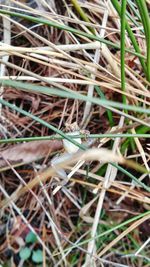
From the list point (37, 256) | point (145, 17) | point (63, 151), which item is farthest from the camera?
point (37, 256)

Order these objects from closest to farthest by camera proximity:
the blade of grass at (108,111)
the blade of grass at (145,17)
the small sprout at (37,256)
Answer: the blade of grass at (145,17) → the blade of grass at (108,111) → the small sprout at (37,256)

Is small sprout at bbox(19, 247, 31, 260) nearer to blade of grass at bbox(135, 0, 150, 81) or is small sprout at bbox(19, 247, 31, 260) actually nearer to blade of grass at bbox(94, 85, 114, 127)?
blade of grass at bbox(94, 85, 114, 127)

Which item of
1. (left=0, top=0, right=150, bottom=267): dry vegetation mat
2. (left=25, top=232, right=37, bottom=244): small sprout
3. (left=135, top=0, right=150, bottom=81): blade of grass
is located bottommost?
(left=25, top=232, right=37, bottom=244): small sprout

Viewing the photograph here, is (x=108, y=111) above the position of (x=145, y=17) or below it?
below

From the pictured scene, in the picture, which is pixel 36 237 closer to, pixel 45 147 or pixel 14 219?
pixel 14 219

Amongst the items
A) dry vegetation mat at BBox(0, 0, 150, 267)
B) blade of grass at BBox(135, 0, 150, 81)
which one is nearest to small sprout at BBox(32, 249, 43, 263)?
dry vegetation mat at BBox(0, 0, 150, 267)

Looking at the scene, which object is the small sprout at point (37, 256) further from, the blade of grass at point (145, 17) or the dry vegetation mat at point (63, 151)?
the blade of grass at point (145, 17)

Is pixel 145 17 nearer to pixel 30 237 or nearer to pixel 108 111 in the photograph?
pixel 108 111

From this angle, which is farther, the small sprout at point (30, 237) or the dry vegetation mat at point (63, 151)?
the small sprout at point (30, 237)

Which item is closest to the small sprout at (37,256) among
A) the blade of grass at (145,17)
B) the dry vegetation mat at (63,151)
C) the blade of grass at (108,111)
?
the dry vegetation mat at (63,151)

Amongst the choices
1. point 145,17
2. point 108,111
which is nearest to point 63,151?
point 108,111

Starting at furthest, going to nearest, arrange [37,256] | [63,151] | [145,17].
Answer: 1. [37,256]
2. [63,151]
3. [145,17]

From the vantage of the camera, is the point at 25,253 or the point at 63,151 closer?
the point at 63,151

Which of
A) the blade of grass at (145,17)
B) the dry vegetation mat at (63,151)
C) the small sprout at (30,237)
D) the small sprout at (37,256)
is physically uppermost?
the blade of grass at (145,17)
